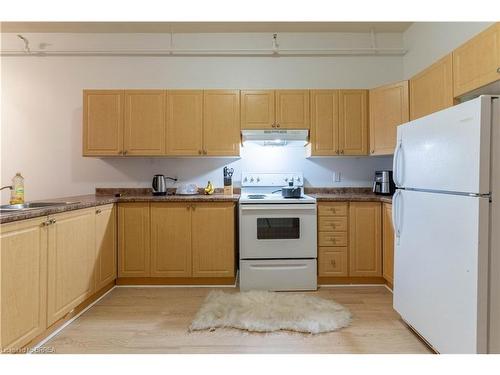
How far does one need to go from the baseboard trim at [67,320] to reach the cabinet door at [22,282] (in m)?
0.13

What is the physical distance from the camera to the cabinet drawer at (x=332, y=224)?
275 centimetres

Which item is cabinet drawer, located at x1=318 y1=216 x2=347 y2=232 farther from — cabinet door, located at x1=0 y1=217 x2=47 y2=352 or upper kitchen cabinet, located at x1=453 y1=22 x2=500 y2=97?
cabinet door, located at x1=0 y1=217 x2=47 y2=352

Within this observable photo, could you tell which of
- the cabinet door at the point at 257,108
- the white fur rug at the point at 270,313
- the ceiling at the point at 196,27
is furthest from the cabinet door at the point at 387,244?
the ceiling at the point at 196,27

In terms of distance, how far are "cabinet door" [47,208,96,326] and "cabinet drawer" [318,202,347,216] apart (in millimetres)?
2178

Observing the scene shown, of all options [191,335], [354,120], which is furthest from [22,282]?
[354,120]

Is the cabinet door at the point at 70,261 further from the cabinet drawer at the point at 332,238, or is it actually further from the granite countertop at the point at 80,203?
the cabinet drawer at the point at 332,238

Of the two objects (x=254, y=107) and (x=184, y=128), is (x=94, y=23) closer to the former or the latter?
(x=184, y=128)

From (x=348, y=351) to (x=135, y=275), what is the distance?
2.10 metres

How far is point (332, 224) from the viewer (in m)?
2.75

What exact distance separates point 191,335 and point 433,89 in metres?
2.83

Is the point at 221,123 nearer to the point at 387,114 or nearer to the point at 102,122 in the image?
the point at 102,122

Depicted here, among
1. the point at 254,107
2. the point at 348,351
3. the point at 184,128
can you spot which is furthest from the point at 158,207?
the point at 348,351

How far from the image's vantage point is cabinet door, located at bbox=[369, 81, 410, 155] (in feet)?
8.93

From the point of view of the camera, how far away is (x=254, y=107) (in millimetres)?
2965
